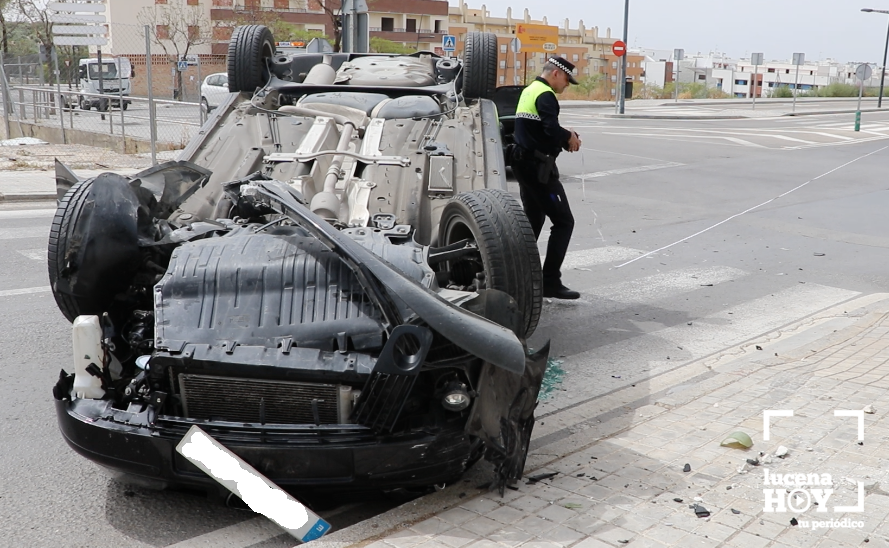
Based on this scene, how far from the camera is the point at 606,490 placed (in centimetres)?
389

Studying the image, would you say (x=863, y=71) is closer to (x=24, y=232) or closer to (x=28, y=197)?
(x=28, y=197)

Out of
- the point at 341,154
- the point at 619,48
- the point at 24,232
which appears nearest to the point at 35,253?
the point at 24,232

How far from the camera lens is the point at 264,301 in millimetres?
3736

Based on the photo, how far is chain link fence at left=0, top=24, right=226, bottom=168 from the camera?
17078 millimetres

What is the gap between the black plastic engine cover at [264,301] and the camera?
3596mm

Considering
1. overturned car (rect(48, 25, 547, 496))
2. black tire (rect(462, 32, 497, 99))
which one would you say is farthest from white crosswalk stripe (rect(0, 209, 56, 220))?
overturned car (rect(48, 25, 547, 496))

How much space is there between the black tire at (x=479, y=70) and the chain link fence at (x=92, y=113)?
1030 cm

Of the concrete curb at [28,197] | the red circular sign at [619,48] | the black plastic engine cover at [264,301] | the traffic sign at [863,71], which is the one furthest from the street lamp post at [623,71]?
the black plastic engine cover at [264,301]

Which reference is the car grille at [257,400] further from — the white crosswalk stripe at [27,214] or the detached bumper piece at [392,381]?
the white crosswalk stripe at [27,214]

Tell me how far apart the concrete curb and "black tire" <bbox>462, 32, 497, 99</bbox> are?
841 cm

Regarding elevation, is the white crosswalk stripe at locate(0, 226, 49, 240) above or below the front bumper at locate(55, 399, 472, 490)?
below

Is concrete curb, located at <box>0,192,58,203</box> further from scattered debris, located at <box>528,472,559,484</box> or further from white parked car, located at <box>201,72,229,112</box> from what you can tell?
white parked car, located at <box>201,72,229,112</box>

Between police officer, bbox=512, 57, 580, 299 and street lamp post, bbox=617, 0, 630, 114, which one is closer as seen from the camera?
police officer, bbox=512, 57, 580, 299

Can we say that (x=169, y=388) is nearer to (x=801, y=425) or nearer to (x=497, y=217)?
(x=497, y=217)
